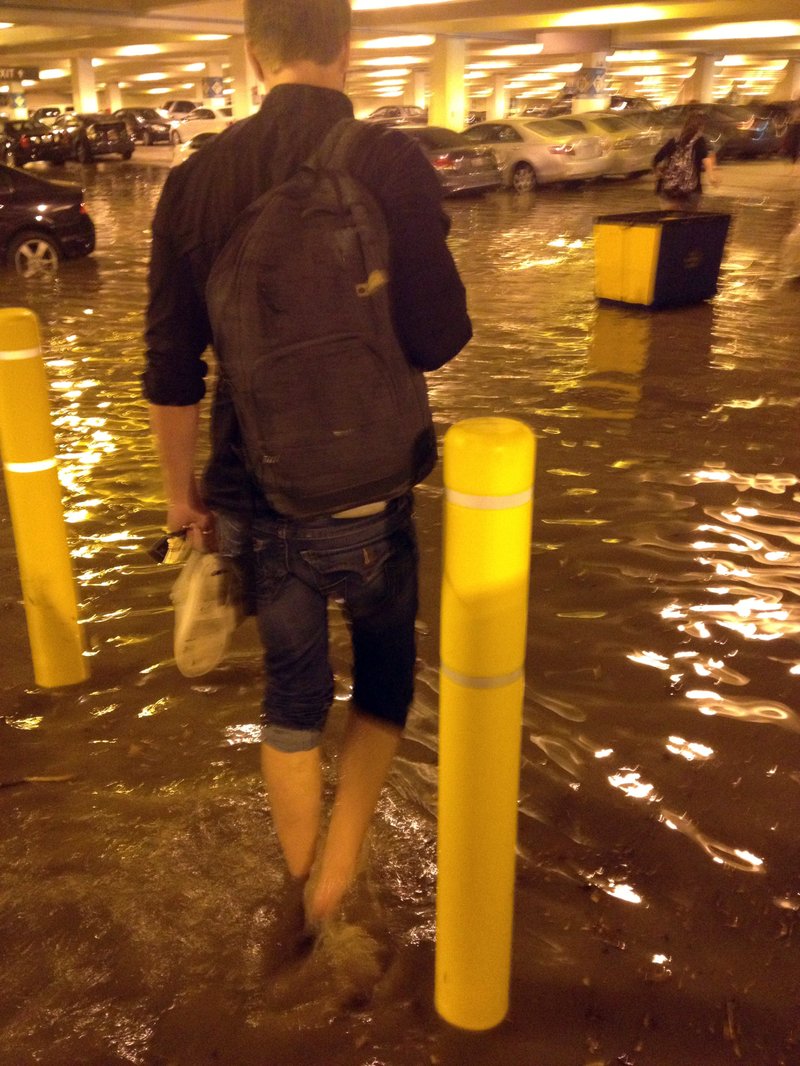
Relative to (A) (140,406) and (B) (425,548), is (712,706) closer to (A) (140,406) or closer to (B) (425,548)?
(B) (425,548)

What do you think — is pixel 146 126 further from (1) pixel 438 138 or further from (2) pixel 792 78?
(2) pixel 792 78

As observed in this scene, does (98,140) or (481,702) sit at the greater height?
(481,702)

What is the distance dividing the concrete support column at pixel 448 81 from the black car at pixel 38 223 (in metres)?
23.9

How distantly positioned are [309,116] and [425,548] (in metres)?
2.75

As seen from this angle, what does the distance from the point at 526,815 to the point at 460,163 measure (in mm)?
18564

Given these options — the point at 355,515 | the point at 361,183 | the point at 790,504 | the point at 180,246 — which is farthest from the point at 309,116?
the point at 790,504

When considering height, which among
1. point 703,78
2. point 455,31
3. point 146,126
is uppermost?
point 455,31

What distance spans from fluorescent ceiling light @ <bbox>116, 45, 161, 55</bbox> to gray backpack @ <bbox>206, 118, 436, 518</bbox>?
4226 cm

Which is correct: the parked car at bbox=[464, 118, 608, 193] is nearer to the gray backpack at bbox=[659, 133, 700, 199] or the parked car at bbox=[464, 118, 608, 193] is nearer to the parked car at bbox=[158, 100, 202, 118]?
the gray backpack at bbox=[659, 133, 700, 199]

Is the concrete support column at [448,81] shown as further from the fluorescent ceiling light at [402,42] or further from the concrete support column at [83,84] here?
the concrete support column at [83,84]

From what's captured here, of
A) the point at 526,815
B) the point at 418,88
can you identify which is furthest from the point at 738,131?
the point at 526,815

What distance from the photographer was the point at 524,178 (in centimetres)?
2098

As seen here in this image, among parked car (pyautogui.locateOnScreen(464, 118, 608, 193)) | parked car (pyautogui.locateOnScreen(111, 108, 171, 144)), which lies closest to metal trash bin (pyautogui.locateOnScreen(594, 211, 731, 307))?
parked car (pyautogui.locateOnScreen(464, 118, 608, 193))

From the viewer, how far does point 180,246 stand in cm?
188
